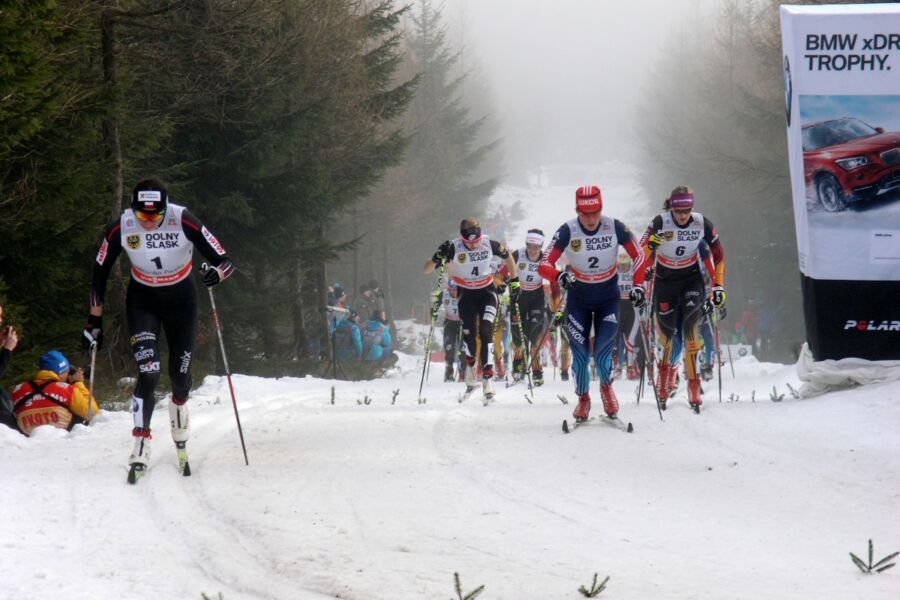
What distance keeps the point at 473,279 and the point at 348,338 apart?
45.8 ft

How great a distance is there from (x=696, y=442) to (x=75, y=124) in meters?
9.48

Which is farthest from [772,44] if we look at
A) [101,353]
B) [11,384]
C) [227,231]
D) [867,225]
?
[11,384]

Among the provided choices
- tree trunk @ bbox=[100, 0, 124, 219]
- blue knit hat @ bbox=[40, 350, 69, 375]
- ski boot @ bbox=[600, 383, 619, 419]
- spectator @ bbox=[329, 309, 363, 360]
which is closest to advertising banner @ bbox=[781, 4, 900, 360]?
ski boot @ bbox=[600, 383, 619, 419]

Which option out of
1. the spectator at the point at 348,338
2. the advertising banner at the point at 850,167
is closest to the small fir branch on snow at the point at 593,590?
the advertising banner at the point at 850,167

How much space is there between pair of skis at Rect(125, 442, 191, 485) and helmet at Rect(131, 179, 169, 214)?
1.96m

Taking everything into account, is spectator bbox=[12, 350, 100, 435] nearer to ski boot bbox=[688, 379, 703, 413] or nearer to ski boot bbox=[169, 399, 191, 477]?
ski boot bbox=[169, 399, 191, 477]

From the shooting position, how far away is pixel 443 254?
44.2 feet

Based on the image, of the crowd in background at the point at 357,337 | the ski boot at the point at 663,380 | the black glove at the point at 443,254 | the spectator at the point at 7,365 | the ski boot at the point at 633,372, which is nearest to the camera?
the spectator at the point at 7,365

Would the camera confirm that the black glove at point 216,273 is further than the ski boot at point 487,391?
Answer: No

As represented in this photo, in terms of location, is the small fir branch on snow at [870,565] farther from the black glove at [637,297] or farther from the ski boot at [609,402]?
the black glove at [637,297]

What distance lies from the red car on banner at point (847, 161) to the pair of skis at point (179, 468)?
25.3ft

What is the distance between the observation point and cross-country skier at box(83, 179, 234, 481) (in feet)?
26.0

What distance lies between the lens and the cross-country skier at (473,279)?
13281mm

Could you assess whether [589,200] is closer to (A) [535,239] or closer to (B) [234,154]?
(A) [535,239]
